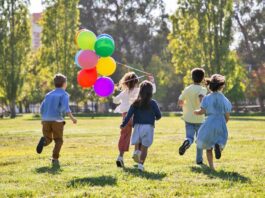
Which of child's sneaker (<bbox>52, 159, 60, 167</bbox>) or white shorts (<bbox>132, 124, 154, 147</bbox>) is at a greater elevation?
white shorts (<bbox>132, 124, 154, 147</bbox>)

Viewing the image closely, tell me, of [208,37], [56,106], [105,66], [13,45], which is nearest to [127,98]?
[56,106]

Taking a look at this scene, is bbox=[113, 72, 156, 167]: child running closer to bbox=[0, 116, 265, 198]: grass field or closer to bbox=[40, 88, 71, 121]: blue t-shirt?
bbox=[0, 116, 265, 198]: grass field

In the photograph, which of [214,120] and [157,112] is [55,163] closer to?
[157,112]

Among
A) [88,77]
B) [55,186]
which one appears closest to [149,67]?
[88,77]

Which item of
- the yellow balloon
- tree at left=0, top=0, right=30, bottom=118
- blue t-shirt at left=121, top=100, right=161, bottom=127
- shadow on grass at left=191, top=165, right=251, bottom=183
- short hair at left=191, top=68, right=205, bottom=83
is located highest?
tree at left=0, top=0, right=30, bottom=118

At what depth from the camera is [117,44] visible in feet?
209

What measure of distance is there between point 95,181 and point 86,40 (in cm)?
428

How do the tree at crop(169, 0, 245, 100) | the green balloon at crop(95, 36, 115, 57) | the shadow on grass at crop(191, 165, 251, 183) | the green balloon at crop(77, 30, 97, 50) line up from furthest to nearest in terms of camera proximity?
the tree at crop(169, 0, 245, 100) < the green balloon at crop(77, 30, 97, 50) < the green balloon at crop(95, 36, 115, 57) < the shadow on grass at crop(191, 165, 251, 183)

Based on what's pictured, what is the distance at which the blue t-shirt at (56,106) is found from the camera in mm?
9297

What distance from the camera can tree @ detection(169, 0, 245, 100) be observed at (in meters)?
46.6

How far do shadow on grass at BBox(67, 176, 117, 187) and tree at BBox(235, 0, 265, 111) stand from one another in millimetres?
51941

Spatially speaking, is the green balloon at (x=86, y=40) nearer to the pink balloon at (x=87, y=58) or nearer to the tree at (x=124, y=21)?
the pink balloon at (x=87, y=58)

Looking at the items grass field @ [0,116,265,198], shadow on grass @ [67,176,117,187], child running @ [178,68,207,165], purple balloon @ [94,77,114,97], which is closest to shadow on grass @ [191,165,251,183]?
grass field @ [0,116,265,198]

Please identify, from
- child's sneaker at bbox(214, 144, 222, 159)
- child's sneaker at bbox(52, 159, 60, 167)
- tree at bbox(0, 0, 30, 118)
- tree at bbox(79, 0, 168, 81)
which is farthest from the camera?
tree at bbox(79, 0, 168, 81)
